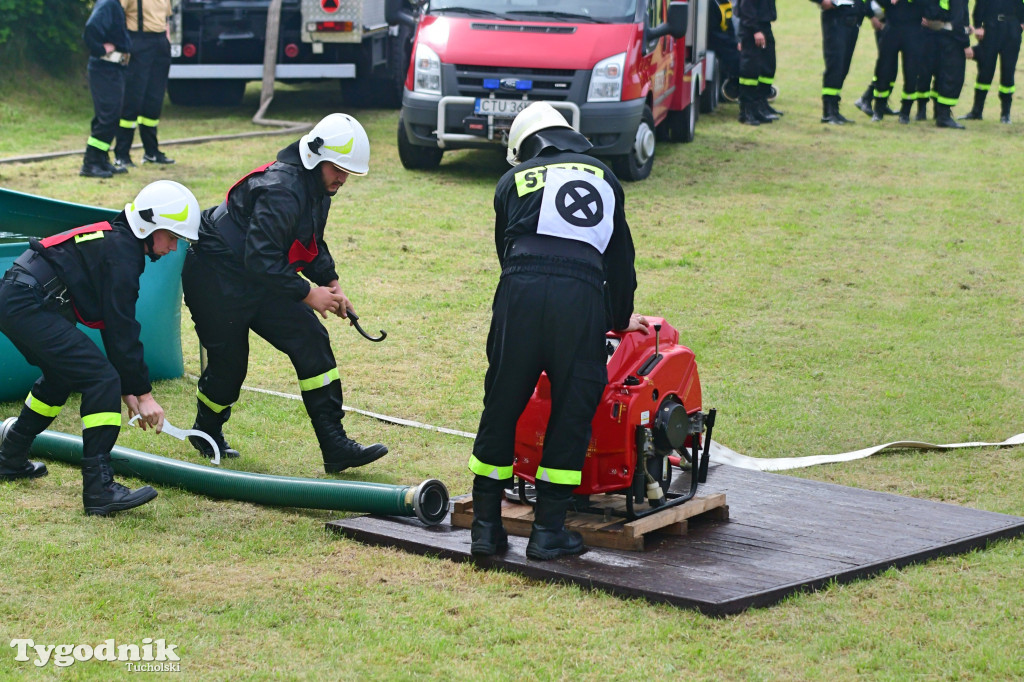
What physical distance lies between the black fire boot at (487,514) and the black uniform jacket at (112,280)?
5.24ft

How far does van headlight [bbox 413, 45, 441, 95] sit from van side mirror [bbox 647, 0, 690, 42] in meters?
2.14

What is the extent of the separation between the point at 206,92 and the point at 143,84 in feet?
14.0

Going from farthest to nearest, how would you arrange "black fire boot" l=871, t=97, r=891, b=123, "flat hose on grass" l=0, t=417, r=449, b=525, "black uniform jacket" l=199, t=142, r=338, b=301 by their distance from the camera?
"black fire boot" l=871, t=97, r=891, b=123 → "black uniform jacket" l=199, t=142, r=338, b=301 → "flat hose on grass" l=0, t=417, r=449, b=525

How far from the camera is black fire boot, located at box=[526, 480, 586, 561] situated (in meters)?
4.83

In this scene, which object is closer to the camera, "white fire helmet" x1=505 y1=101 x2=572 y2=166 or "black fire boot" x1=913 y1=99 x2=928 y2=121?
"white fire helmet" x1=505 y1=101 x2=572 y2=166

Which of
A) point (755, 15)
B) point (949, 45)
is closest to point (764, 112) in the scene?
point (755, 15)

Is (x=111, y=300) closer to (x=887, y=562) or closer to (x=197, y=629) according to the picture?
(x=197, y=629)

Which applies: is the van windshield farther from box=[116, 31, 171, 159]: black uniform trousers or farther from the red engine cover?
the red engine cover

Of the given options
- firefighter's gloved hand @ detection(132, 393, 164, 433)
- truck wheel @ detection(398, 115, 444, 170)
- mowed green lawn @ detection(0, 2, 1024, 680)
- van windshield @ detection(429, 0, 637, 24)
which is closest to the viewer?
mowed green lawn @ detection(0, 2, 1024, 680)

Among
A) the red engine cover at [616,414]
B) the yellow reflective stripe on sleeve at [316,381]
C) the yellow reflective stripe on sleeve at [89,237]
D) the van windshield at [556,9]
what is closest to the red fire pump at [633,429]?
the red engine cover at [616,414]

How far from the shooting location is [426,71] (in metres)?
12.1

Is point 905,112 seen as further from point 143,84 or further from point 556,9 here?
point 143,84

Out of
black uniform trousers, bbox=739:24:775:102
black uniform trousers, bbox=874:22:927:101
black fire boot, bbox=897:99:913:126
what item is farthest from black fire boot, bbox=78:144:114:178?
black fire boot, bbox=897:99:913:126

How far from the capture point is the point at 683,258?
10.2 m
